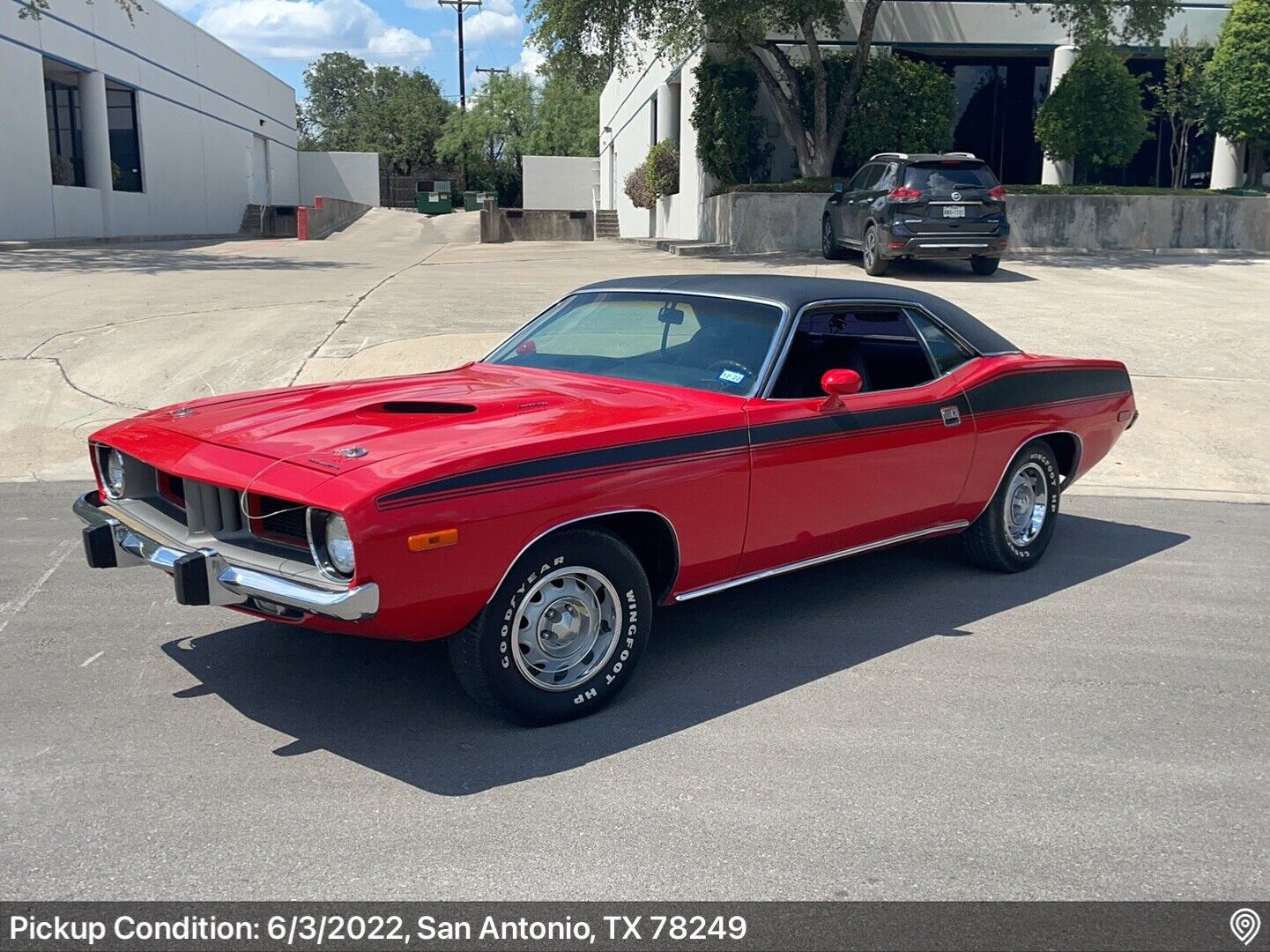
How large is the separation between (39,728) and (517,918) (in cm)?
205

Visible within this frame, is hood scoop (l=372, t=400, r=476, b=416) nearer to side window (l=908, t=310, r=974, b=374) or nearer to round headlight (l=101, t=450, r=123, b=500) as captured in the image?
round headlight (l=101, t=450, r=123, b=500)

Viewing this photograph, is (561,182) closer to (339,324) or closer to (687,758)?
(339,324)

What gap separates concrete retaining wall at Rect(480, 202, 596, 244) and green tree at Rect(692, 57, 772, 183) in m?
12.0

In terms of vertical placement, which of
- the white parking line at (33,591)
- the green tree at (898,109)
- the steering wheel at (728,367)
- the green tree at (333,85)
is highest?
the green tree at (333,85)

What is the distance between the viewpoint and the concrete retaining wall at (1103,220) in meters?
21.5

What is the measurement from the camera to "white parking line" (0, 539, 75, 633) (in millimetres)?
5273

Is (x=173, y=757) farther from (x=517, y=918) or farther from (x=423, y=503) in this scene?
(x=517, y=918)

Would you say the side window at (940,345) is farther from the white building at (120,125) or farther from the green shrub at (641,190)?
the green shrub at (641,190)

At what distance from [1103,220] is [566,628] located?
20.0 metres

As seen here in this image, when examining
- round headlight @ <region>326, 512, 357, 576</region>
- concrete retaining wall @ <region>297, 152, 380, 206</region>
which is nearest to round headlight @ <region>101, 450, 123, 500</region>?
round headlight @ <region>326, 512, 357, 576</region>

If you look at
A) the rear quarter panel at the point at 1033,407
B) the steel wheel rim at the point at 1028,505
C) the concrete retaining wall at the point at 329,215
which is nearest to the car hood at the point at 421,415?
the rear quarter panel at the point at 1033,407

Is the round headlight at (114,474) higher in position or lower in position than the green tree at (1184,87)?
lower

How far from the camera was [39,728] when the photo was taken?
13.4 ft

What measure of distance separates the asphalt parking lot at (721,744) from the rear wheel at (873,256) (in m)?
9.45
